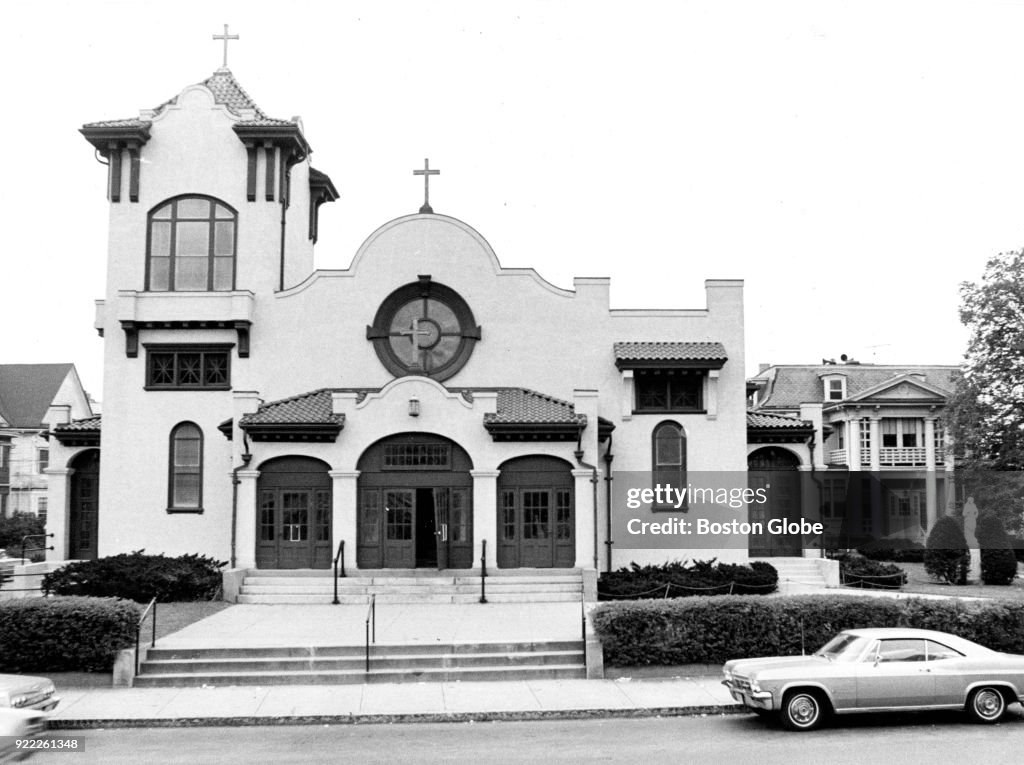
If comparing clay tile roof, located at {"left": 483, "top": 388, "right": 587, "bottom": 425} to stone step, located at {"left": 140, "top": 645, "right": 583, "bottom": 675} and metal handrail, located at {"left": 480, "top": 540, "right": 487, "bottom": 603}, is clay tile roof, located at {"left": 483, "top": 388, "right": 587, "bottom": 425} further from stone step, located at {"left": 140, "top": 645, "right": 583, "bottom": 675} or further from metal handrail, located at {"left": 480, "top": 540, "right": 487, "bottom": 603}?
stone step, located at {"left": 140, "top": 645, "right": 583, "bottom": 675}

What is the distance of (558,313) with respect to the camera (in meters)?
30.0

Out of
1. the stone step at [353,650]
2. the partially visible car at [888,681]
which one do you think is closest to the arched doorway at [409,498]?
the stone step at [353,650]

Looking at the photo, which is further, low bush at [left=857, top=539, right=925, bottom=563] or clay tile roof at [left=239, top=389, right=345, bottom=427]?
low bush at [left=857, top=539, right=925, bottom=563]

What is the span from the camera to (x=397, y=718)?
589 inches

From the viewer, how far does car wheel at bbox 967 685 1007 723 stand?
46.1ft

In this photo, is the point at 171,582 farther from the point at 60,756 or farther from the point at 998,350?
the point at 998,350

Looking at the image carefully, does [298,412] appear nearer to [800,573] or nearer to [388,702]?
[388,702]

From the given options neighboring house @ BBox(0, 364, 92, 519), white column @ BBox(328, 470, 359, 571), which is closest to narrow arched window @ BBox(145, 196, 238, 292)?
white column @ BBox(328, 470, 359, 571)

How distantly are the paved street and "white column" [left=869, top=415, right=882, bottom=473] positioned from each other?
39.1 metres

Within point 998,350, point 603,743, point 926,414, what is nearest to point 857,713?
point 603,743

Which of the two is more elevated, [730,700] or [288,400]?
[288,400]

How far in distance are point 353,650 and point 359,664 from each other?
0.42 metres

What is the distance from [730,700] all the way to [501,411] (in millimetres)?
12959

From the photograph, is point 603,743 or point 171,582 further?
point 171,582
